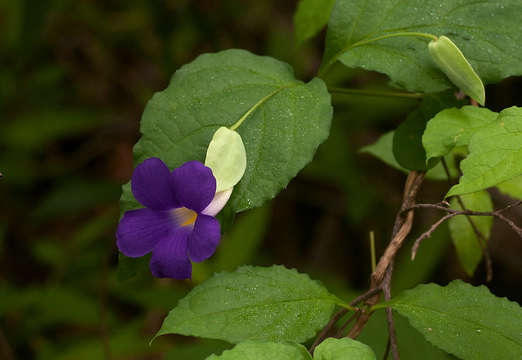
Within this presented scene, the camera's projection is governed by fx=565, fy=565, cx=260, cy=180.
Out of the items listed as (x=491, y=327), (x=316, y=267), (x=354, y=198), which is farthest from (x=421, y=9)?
(x=316, y=267)

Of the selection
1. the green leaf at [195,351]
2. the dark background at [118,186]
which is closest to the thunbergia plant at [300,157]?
the green leaf at [195,351]

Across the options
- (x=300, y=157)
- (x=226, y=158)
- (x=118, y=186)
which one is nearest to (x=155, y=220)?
(x=226, y=158)

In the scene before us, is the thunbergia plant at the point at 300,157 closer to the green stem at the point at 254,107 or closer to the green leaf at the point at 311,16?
the green stem at the point at 254,107

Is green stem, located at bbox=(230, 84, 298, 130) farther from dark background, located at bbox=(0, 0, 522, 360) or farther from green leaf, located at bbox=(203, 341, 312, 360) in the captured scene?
dark background, located at bbox=(0, 0, 522, 360)

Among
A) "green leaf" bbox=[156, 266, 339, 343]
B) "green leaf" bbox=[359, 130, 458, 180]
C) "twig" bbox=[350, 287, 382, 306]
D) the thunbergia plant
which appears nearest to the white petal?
the thunbergia plant

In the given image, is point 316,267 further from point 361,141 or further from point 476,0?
point 476,0
